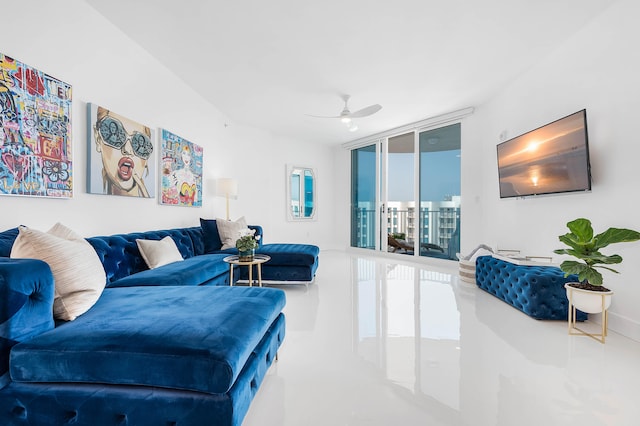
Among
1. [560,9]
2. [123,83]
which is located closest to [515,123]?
[560,9]

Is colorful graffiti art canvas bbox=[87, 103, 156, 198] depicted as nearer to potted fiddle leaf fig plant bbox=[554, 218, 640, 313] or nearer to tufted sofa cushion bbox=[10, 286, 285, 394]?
tufted sofa cushion bbox=[10, 286, 285, 394]

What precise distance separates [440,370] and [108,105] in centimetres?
349

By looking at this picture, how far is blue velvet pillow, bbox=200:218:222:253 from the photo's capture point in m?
4.07

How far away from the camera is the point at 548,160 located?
3.10 m

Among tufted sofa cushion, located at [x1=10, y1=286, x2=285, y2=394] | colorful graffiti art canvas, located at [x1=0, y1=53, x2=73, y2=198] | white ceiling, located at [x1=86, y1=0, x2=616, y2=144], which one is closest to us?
tufted sofa cushion, located at [x1=10, y1=286, x2=285, y2=394]

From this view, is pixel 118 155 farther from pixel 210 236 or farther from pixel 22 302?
pixel 22 302

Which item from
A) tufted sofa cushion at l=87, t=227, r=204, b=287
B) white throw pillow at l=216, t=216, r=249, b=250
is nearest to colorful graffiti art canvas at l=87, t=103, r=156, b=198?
tufted sofa cushion at l=87, t=227, r=204, b=287

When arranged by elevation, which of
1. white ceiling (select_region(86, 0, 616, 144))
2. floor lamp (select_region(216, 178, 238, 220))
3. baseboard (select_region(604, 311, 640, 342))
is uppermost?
white ceiling (select_region(86, 0, 616, 144))

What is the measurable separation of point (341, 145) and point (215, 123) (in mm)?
3415

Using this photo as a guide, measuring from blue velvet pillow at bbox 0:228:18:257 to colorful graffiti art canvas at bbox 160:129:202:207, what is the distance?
1.81 m

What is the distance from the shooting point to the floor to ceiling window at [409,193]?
5.35 m

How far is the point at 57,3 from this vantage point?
7.14 feet

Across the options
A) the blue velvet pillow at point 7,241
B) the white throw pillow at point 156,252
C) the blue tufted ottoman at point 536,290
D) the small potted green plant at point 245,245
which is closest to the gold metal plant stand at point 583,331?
the blue tufted ottoman at point 536,290

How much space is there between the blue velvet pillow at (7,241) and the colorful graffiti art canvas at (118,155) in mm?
782
